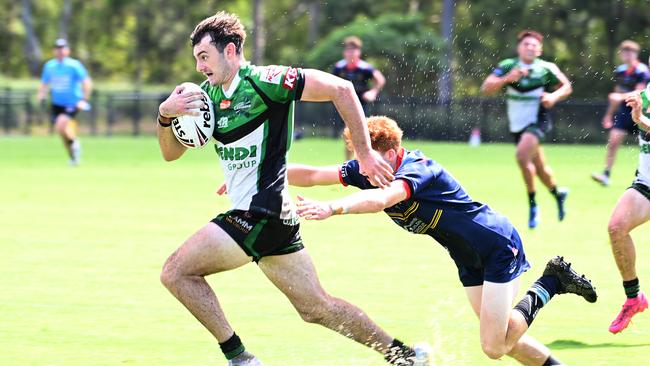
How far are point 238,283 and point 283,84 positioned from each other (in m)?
3.91

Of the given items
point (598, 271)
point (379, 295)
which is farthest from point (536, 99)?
point (379, 295)

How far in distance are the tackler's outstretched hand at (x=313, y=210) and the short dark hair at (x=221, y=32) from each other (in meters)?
1.10

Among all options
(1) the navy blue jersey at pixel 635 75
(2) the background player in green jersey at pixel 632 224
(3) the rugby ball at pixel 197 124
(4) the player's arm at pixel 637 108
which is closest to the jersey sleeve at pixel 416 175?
(3) the rugby ball at pixel 197 124

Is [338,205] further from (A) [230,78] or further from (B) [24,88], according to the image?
(B) [24,88]

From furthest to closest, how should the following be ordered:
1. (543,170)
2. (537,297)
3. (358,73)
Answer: (358,73), (543,170), (537,297)

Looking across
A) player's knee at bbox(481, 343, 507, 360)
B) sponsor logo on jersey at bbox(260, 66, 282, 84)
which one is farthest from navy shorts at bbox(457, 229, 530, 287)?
sponsor logo on jersey at bbox(260, 66, 282, 84)

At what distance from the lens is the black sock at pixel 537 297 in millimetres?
6339

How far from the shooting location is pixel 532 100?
46.9ft

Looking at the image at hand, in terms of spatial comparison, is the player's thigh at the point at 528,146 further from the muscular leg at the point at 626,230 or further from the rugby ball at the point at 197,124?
the rugby ball at the point at 197,124

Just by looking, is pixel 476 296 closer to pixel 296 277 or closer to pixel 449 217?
pixel 449 217

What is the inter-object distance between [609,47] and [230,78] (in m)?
38.2

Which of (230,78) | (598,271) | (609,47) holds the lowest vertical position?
(609,47)

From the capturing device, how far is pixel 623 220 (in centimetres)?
788

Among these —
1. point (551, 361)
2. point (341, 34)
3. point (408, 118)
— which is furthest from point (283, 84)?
point (341, 34)
